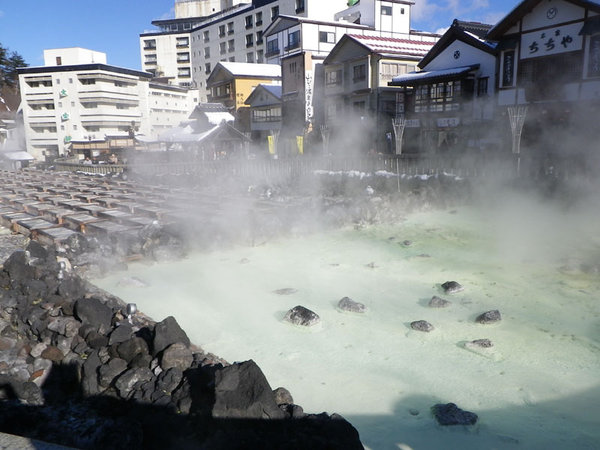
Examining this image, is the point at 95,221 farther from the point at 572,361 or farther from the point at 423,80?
the point at 423,80

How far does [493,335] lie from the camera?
5.26 metres

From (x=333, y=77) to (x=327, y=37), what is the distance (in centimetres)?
605

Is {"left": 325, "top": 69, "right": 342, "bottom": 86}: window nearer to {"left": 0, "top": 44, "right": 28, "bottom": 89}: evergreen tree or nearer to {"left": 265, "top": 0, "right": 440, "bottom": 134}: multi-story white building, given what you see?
{"left": 265, "top": 0, "right": 440, "bottom": 134}: multi-story white building

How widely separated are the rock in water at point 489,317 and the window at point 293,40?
97.3ft

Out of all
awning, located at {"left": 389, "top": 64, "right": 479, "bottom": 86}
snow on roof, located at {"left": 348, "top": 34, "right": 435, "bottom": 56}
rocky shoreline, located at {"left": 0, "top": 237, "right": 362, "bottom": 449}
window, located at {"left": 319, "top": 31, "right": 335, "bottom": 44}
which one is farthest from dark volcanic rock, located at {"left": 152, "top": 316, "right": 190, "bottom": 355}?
window, located at {"left": 319, "top": 31, "right": 335, "bottom": 44}

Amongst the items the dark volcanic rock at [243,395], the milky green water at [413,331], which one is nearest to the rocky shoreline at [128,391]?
the dark volcanic rock at [243,395]

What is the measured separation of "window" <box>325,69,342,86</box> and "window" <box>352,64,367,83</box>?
135cm

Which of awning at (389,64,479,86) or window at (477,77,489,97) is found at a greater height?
awning at (389,64,479,86)

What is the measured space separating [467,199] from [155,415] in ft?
38.6

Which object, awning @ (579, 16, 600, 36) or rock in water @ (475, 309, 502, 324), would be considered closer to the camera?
rock in water @ (475, 309, 502, 324)

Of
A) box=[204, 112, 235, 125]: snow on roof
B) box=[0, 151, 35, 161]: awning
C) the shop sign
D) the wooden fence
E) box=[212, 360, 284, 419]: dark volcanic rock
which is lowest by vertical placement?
box=[212, 360, 284, 419]: dark volcanic rock

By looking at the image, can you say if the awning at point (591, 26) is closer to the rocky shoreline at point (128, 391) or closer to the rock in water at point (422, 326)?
the rock in water at point (422, 326)

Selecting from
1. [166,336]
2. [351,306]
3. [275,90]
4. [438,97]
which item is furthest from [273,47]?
[166,336]

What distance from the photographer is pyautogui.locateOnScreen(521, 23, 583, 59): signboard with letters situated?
15.5 metres
